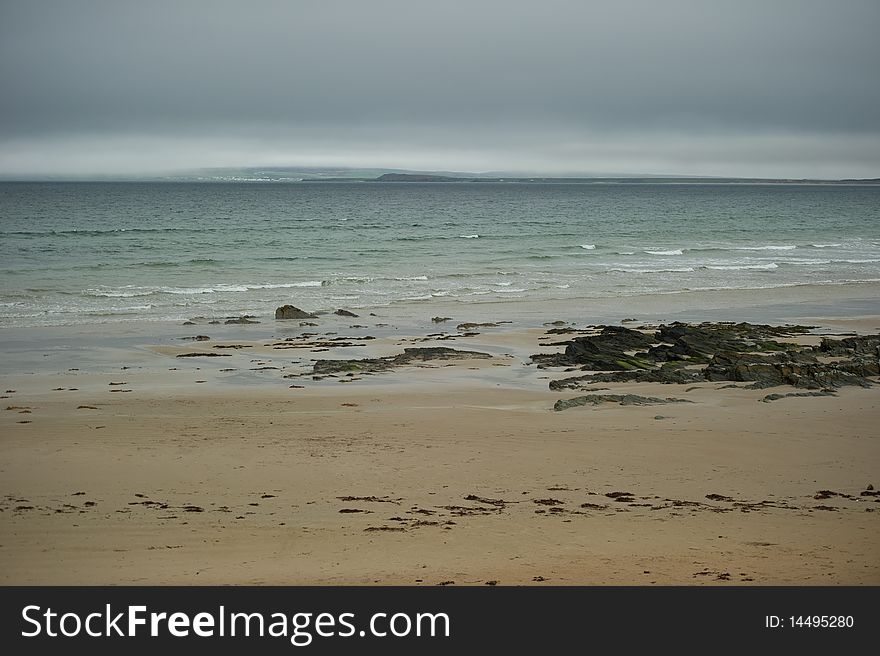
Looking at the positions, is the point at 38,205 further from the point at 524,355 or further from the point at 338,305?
the point at 524,355

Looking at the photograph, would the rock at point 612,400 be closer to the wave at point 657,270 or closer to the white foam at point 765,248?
the wave at point 657,270

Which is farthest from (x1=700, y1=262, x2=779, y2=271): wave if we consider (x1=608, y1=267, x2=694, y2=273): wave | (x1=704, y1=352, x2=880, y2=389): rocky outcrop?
(x1=704, y1=352, x2=880, y2=389): rocky outcrop

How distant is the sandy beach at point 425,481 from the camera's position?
22.4 feet

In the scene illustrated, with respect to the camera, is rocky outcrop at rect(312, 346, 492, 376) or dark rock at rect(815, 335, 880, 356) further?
dark rock at rect(815, 335, 880, 356)

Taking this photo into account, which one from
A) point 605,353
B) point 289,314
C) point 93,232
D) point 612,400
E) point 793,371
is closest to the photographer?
point 612,400

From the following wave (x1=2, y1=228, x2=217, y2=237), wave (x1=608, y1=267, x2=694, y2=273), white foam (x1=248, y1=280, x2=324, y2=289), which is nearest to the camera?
white foam (x1=248, y1=280, x2=324, y2=289)

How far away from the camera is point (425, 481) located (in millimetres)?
9359

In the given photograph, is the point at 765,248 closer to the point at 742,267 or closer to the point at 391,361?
the point at 742,267

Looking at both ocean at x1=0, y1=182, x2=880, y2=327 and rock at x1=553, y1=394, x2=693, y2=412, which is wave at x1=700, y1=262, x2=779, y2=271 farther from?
rock at x1=553, y1=394, x2=693, y2=412

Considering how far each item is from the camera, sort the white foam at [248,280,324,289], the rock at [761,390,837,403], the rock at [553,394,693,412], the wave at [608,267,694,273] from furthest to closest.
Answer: the wave at [608,267,694,273] < the white foam at [248,280,324,289] < the rock at [761,390,837,403] < the rock at [553,394,693,412]

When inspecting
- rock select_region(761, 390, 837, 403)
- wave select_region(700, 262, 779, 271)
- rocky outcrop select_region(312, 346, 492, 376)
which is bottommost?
rocky outcrop select_region(312, 346, 492, 376)

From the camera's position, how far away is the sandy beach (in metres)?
6.84

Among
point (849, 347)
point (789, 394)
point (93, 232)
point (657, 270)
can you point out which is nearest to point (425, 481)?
point (789, 394)

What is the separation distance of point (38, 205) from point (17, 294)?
235 ft
